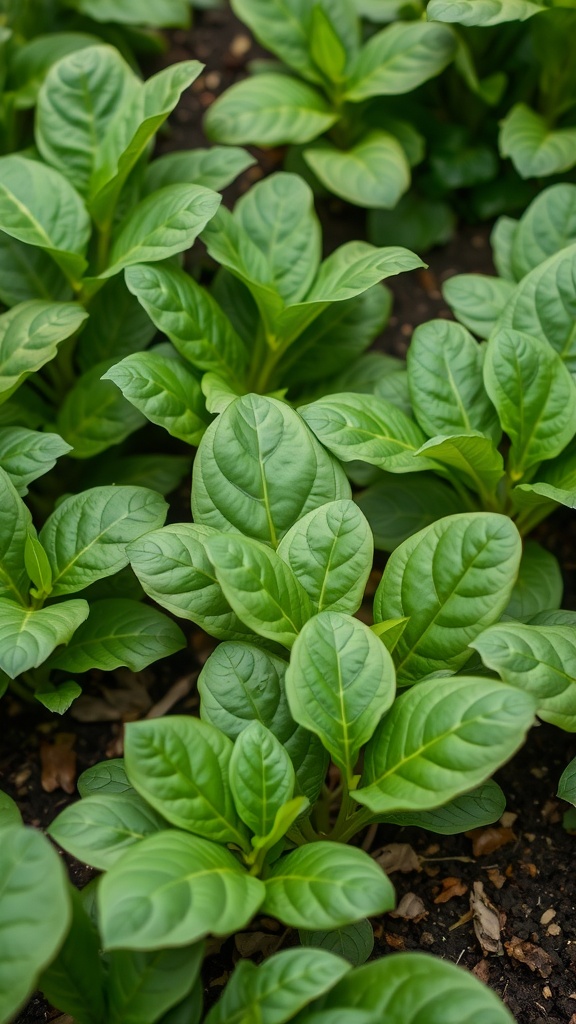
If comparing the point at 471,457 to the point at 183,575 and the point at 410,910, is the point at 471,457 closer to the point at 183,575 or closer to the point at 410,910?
the point at 183,575

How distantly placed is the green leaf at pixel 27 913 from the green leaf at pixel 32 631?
303 millimetres

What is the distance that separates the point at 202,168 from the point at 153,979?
182cm

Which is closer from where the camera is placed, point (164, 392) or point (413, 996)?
point (413, 996)

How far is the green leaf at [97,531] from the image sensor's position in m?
1.85

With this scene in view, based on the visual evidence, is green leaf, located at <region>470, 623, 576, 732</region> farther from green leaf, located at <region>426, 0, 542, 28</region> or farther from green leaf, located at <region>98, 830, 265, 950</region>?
green leaf, located at <region>426, 0, 542, 28</region>

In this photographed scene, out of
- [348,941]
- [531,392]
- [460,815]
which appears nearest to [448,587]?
[460,815]

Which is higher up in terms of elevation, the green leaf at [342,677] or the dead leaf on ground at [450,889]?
the green leaf at [342,677]

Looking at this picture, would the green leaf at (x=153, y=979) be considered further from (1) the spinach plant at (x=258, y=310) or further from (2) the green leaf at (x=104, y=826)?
(1) the spinach plant at (x=258, y=310)

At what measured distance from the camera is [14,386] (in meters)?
1.99

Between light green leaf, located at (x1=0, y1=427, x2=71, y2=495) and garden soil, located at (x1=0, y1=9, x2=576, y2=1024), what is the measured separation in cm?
51

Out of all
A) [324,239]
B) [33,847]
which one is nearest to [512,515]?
[324,239]

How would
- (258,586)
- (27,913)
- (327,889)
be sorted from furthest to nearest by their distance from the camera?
(258,586), (327,889), (27,913)

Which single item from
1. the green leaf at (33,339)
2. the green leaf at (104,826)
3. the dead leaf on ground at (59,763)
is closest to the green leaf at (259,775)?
the green leaf at (104,826)

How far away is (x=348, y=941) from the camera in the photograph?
169 cm
